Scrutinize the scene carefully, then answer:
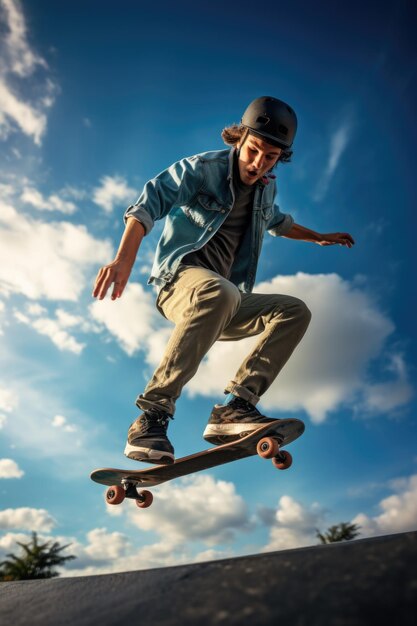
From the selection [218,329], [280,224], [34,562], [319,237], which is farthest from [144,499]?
[34,562]

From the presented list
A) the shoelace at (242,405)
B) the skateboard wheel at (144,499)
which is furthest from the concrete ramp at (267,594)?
the skateboard wheel at (144,499)

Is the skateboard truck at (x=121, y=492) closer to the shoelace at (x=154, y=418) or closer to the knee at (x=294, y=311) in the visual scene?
the shoelace at (x=154, y=418)

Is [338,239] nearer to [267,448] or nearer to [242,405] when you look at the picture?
[242,405]

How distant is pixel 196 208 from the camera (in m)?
4.71

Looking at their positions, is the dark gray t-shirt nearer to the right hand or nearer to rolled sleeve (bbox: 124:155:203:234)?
rolled sleeve (bbox: 124:155:203:234)

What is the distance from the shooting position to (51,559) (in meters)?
27.3

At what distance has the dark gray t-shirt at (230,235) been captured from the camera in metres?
Result: 4.76

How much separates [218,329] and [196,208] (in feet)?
4.55

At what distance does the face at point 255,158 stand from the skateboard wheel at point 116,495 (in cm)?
335

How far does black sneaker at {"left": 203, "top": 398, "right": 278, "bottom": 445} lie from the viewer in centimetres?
426

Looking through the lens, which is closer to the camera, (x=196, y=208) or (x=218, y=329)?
(x=218, y=329)

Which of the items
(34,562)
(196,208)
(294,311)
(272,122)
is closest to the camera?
(272,122)

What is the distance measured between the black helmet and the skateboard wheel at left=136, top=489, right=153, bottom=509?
385cm

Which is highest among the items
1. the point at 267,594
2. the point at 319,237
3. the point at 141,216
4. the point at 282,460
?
the point at 319,237
